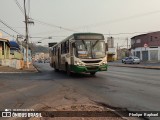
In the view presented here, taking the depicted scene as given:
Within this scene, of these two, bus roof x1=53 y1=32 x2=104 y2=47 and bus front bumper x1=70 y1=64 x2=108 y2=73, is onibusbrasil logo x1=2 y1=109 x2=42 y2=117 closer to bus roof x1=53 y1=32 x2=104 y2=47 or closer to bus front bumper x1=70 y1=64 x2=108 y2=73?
bus front bumper x1=70 y1=64 x2=108 y2=73

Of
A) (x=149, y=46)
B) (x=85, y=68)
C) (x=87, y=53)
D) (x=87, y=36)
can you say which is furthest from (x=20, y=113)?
(x=149, y=46)

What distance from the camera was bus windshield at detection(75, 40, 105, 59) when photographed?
20.8m

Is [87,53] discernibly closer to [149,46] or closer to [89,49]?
[89,49]

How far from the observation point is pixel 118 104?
9.80 m

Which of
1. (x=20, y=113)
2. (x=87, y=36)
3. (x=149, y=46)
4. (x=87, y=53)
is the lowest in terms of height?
(x=20, y=113)

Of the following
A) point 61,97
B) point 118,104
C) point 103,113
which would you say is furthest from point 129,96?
point 103,113

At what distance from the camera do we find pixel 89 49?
21.0 m

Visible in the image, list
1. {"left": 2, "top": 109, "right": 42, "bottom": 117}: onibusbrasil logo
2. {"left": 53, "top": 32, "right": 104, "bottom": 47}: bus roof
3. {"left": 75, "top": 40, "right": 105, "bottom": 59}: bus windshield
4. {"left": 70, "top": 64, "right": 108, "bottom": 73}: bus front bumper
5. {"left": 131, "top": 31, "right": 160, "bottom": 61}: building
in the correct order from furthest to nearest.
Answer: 1. {"left": 131, "top": 31, "right": 160, "bottom": 61}: building
2. {"left": 53, "top": 32, "right": 104, "bottom": 47}: bus roof
3. {"left": 75, "top": 40, "right": 105, "bottom": 59}: bus windshield
4. {"left": 70, "top": 64, "right": 108, "bottom": 73}: bus front bumper
5. {"left": 2, "top": 109, "right": 42, "bottom": 117}: onibusbrasil logo

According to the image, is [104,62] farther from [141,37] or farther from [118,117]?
[141,37]

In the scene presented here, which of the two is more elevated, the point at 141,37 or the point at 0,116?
the point at 141,37

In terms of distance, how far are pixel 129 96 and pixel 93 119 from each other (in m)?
4.33

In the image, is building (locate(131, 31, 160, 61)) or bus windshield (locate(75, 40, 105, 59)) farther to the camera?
building (locate(131, 31, 160, 61))

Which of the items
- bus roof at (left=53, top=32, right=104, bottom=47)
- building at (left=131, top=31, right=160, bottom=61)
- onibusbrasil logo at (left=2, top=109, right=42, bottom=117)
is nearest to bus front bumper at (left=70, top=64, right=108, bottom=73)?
bus roof at (left=53, top=32, right=104, bottom=47)

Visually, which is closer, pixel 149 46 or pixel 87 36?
pixel 87 36
